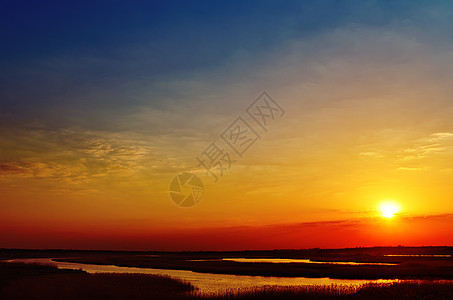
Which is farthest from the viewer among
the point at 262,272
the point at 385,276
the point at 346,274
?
the point at 262,272

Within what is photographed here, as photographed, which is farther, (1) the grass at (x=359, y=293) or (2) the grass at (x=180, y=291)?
(1) the grass at (x=359, y=293)

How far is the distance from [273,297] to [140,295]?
10.3 meters

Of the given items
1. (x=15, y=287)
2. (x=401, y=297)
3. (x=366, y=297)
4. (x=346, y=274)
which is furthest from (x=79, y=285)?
(x=346, y=274)

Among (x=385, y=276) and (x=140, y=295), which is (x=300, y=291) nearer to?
(x=140, y=295)

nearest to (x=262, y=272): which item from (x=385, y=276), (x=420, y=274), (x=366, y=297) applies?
(x=385, y=276)

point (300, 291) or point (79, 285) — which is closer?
point (300, 291)

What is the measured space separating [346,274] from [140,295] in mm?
33070

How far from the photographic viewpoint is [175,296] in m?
33.2

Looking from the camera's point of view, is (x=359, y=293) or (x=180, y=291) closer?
(x=359, y=293)

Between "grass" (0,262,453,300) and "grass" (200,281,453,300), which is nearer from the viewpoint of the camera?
"grass" (0,262,453,300)

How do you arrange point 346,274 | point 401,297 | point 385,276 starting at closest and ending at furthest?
point 401,297 → point 385,276 → point 346,274

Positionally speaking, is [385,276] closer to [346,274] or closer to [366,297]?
[346,274]

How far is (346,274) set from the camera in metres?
56.5

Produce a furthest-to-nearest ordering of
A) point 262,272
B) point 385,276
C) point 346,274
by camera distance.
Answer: point 262,272
point 346,274
point 385,276
